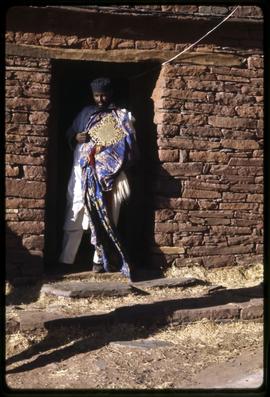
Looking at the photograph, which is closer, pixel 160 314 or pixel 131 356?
pixel 131 356

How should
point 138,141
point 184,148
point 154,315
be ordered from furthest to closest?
point 138,141 < point 184,148 < point 154,315

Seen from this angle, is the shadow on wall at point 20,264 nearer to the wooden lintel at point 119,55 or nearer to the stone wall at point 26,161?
the stone wall at point 26,161

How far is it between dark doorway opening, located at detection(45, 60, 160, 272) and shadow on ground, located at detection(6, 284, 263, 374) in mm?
1400

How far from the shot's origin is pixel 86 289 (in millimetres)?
6363

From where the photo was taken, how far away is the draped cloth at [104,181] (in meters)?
7.04

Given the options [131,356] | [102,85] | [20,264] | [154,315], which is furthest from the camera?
[102,85]

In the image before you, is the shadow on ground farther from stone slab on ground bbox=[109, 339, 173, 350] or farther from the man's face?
the man's face

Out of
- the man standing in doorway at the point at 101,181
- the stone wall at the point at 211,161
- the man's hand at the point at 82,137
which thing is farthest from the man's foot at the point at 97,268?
the man's hand at the point at 82,137

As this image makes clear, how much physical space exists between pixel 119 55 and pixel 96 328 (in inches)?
116

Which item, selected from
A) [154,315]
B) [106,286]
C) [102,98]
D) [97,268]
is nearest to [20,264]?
[97,268]

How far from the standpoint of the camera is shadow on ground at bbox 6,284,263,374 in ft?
16.8

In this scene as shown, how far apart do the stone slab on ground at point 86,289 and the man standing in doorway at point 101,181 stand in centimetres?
44

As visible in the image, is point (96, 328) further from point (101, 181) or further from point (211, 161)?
point (211, 161)
